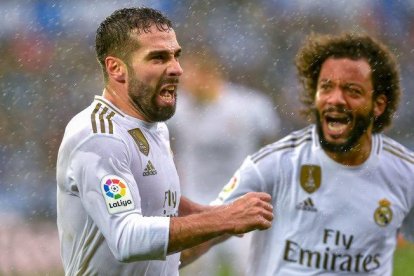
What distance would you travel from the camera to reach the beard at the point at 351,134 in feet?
17.3

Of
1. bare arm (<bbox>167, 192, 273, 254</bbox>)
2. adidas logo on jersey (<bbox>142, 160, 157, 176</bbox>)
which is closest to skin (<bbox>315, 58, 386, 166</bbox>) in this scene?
adidas logo on jersey (<bbox>142, 160, 157, 176</bbox>)

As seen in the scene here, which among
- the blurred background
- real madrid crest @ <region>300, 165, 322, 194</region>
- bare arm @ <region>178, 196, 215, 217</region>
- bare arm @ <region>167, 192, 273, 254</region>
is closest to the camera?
bare arm @ <region>167, 192, 273, 254</region>

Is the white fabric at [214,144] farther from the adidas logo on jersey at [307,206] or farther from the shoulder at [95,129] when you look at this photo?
the shoulder at [95,129]

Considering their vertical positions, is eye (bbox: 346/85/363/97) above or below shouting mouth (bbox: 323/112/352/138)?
above

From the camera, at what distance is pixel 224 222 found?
3.53m

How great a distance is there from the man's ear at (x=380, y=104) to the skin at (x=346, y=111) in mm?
90

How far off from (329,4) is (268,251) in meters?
5.18

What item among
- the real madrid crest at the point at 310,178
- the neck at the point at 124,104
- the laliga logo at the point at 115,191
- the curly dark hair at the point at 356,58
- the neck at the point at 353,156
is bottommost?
the laliga logo at the point at 115,191

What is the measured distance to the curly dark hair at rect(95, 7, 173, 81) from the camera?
393cm

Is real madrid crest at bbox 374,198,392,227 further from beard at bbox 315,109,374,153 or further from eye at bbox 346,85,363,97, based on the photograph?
eye at bbox 346,85,363,97

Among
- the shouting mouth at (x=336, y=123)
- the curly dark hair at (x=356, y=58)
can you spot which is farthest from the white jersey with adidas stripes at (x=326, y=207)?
the curly dark hair at (x=356, y=58)

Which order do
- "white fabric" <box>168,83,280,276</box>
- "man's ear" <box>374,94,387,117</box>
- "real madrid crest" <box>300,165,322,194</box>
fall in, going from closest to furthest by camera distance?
"real madrid crest" <box>300,165,322,194</box>, "man's ear" <box>374,94,387,117</box>, "white fabric" <box>168,83,280,276</box>

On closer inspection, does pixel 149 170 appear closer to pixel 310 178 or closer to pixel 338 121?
pixel 310 178

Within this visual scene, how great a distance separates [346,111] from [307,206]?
561 mm
